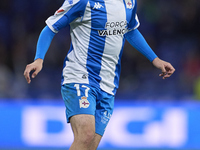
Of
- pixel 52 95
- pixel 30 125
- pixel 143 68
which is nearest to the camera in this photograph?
pixel 30 125

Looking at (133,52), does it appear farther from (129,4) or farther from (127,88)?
(129,4)

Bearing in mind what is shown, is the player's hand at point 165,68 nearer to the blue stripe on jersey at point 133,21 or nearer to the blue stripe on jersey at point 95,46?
the blue stripe on jersey at point 133,21

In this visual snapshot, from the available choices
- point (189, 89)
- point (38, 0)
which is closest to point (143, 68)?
point (189, 89)

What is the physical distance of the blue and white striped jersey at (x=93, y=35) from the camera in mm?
3594

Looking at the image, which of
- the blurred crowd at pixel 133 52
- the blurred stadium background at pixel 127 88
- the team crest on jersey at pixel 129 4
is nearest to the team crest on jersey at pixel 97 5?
the team crest on jersey at pixel 129 4

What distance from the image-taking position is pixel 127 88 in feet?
29.4

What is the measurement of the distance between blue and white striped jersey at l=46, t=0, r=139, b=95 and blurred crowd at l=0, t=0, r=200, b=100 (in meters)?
4.64

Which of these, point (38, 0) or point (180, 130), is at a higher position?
point (38, 0)

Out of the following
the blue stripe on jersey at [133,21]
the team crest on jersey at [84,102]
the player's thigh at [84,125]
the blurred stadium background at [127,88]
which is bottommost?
Answer: the blurred stadium background at [127,88]

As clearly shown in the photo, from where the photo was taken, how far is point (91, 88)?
3.63 meters

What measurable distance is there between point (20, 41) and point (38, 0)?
1374mm

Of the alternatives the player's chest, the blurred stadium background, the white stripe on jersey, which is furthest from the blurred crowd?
the player's chest

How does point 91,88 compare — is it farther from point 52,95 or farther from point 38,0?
point 38,0

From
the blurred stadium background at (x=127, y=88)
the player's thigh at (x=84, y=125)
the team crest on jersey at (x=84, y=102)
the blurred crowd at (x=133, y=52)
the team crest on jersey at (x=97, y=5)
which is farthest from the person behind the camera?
the blurred crowd at (x=133, y=52)
